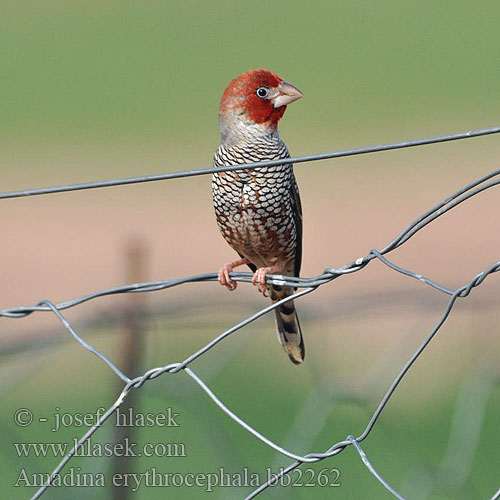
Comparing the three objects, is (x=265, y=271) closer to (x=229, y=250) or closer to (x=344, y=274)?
(x=344, y=274)

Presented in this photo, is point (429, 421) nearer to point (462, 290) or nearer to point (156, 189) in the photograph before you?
point (462, 290)

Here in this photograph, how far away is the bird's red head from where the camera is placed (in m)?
4.39

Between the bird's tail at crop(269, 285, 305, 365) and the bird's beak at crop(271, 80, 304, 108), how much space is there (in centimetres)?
84

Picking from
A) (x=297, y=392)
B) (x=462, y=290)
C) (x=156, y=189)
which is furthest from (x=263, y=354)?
(x=462, y=290)

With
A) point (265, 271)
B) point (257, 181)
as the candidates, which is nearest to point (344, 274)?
point (265, 271)

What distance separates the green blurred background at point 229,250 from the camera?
5.83m

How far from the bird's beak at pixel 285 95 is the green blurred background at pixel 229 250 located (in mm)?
902

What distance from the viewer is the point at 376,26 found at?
18.1 m

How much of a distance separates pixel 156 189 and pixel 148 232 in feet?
4.90

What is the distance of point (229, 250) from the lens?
9.95 m

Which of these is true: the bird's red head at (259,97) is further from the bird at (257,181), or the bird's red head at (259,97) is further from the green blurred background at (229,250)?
the green blurred background at (229,250)

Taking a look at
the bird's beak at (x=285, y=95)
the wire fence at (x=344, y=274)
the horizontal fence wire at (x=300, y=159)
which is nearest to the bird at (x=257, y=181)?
the bird's beak at (x=285, y=95)

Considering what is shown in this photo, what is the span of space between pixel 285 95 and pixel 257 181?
452mm

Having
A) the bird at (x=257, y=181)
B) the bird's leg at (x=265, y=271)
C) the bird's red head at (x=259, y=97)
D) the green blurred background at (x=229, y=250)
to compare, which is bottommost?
the green blurred background at (x=229, y=250)
